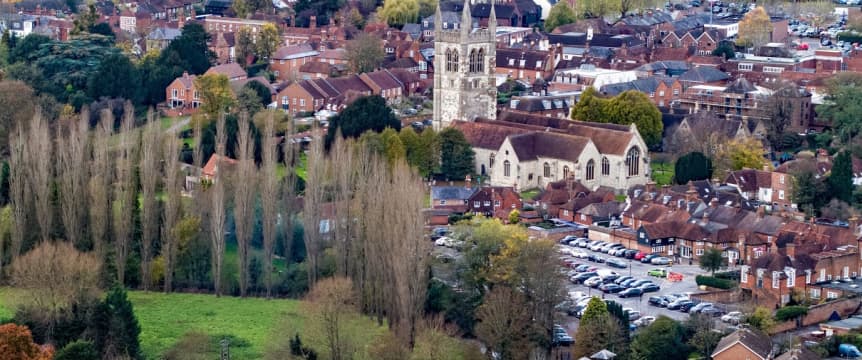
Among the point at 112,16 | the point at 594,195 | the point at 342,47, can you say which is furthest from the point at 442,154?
the point at 112,16

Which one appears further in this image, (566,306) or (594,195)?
(594,195)

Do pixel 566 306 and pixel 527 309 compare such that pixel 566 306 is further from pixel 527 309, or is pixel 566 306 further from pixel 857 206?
pixel 857 206

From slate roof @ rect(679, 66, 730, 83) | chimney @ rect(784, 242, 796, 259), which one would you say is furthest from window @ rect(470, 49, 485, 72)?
chimney @ rect(784, 242, 796, 259)

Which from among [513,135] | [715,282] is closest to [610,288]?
[715,282]

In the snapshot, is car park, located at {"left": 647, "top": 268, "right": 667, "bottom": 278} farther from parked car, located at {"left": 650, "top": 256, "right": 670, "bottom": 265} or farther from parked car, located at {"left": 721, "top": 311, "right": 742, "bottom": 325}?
parked car, located at {"left": 721, "top": 311, "right": 742, "bottom": 325}

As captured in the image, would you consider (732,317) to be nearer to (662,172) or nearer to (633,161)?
(633,161)
